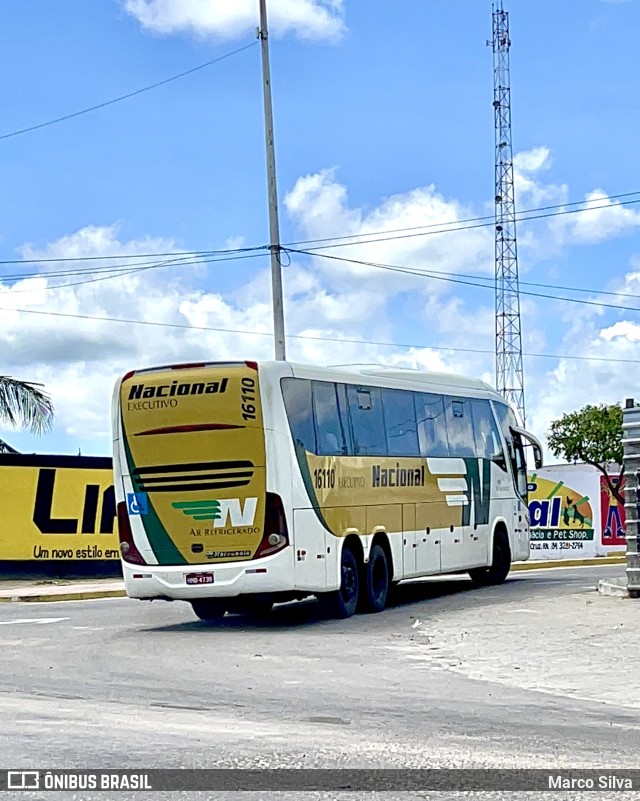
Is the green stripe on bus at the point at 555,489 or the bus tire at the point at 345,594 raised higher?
the green stripe on bus at the point at 555,489

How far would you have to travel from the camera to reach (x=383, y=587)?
19.5 m

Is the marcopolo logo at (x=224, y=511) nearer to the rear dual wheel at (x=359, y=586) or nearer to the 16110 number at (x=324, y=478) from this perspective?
the 16110 number at (x=324, y=478)

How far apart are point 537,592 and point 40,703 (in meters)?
11.7

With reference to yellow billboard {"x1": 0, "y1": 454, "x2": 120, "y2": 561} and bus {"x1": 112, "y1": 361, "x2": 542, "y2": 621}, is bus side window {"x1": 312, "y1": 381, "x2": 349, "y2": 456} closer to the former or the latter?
bus {"x1": 112, "y1": 361, "x2": 542, "y2": 621}

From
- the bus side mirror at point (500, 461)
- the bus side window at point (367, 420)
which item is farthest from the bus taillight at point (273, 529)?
the bus side mirror at point (500, 461)

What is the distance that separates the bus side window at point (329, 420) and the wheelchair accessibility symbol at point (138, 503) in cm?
241

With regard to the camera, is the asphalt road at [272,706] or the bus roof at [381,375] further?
the bus roof at [381,375]

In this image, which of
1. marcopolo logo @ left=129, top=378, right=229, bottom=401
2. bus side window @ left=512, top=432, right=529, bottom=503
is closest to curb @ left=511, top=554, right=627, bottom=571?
bus side window @ left=512, top=432, right=529, bottom=503

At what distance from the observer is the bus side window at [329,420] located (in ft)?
58.6

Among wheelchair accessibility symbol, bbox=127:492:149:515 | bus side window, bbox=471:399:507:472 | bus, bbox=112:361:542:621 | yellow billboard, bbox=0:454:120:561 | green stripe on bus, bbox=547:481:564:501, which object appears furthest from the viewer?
green stripe on bus, bbox=547:481:564:501

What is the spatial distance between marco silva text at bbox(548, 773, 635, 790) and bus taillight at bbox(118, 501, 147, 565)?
10.7 metres

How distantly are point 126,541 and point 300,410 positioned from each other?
117 inches

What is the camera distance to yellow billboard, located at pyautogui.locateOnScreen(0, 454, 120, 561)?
95.7 feet

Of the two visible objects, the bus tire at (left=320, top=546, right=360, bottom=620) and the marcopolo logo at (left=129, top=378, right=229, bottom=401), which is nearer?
the marcopolo logo at (left=129, top=378, right=229, bottom=401)
